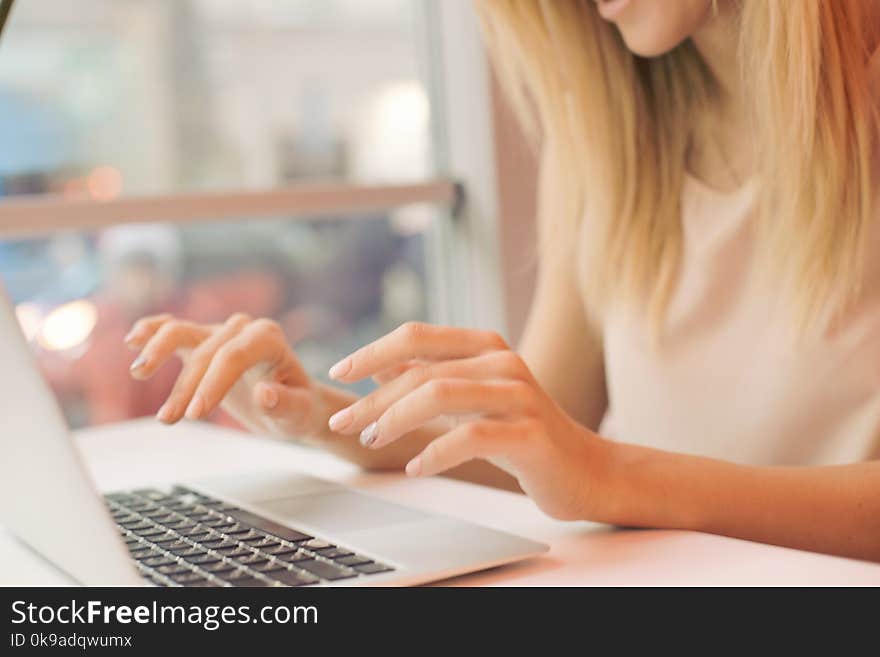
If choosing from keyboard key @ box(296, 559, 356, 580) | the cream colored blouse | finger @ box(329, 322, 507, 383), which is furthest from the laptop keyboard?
the cream colored blouse

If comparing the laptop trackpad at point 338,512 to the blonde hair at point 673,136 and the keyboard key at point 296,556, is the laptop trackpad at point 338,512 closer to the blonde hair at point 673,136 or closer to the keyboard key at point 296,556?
the keyboard key at point 296,556

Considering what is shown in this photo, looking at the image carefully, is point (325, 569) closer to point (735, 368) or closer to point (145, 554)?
point (145, 554)

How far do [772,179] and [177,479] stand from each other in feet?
1.93

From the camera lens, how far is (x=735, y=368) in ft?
3.38

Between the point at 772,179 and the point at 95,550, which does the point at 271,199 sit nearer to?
the point at 772,179

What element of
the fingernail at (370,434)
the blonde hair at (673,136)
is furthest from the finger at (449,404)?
the blonde hair at (673,136)

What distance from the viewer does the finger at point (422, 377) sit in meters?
0.64

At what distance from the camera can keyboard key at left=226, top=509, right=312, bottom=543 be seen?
2.13 ft

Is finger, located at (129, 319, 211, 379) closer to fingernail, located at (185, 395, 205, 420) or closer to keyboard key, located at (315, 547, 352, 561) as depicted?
fingernail, located at (185, 395, 205, 420)

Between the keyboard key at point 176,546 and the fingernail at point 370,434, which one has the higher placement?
the fingernail at point 370,434

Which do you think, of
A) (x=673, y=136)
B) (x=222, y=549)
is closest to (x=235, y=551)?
(x=222, y=549)

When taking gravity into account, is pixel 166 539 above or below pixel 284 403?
below

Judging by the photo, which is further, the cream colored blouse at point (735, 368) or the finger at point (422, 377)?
the cream colored blouse at point (735, 368)

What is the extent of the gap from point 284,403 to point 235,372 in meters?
0.07
